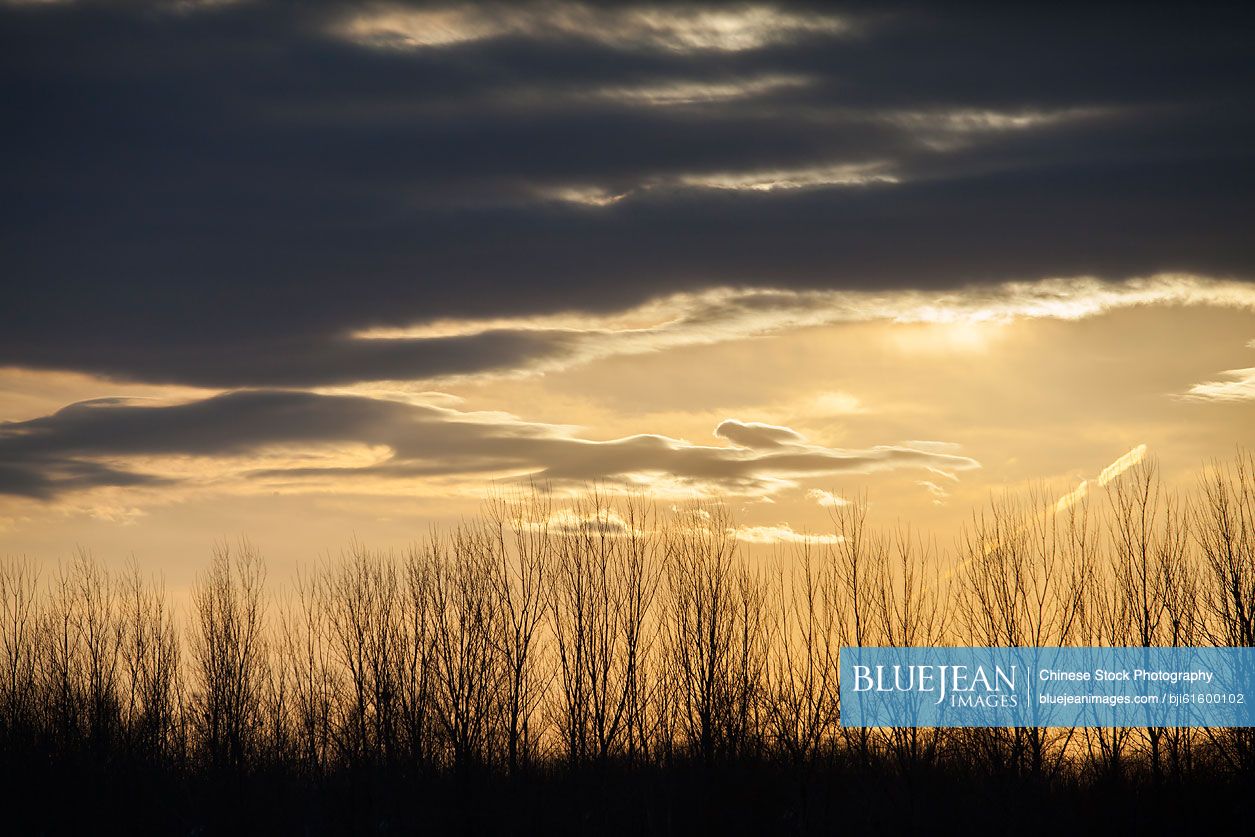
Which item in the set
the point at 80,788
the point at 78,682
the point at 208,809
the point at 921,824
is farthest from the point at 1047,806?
the point at 78,682

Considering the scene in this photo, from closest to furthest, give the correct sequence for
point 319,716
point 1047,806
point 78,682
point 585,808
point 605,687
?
point 1047,806, point 585,808, point 605,687, point 319,716, point 78,682

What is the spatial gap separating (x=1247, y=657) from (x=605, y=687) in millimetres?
13943

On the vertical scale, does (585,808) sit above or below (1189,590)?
below

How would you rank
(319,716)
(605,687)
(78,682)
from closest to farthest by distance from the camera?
(605,687), (319,716), (78,682)

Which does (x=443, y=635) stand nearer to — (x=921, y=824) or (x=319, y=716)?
(x=319, y=716)

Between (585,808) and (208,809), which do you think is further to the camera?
(208,809)

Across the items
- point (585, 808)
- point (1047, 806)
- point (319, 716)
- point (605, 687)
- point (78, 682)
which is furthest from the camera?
point (78, 682)

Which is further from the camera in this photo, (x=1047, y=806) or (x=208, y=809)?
(x=208, y=809)

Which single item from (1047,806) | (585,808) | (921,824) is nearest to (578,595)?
(585,808)

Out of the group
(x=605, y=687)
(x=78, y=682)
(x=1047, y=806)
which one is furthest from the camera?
(x=78, y=682)

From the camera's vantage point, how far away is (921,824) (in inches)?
992

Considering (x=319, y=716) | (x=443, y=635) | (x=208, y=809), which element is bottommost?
(x=208, y=809)

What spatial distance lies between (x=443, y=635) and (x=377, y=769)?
12.4 feet

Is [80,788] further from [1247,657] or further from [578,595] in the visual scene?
[1247,657]
